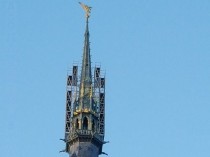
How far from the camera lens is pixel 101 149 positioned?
93.6 m

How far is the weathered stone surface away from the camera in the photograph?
90.4 metres

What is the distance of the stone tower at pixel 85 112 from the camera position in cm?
9162

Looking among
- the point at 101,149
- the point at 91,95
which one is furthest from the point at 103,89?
the point at 101,149

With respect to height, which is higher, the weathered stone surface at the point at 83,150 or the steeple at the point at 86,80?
Result: the steeple at the point at 86,80

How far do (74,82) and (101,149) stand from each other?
11.2m

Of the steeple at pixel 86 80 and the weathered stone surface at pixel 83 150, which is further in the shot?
the steeple at pixel 86 80

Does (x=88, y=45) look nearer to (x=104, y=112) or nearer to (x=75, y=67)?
(x=75, y=67)

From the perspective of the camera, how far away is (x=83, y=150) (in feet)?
298

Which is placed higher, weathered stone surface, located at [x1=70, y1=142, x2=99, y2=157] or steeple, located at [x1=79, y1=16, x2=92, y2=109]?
steeple, located at [x1=79, y1=16, x2=92, y2=109]

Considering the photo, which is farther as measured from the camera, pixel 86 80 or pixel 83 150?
pixel 86 80

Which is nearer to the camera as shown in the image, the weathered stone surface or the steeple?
the weathered stone surface

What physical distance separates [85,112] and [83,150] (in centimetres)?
570

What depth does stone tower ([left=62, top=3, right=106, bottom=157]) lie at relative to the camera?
91.6 metres

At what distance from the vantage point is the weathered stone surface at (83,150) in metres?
90.4
